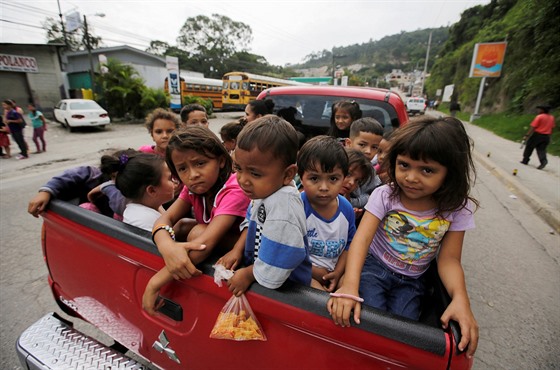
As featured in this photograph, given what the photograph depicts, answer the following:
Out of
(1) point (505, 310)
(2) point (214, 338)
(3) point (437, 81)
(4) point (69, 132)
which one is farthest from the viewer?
(3) point (437, 81)

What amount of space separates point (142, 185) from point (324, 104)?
2598 millimetres

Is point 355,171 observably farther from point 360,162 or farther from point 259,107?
point 259,107

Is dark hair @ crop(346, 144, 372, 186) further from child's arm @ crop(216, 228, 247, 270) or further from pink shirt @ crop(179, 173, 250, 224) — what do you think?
child's arm @ crop(216, 228, 247, 270)

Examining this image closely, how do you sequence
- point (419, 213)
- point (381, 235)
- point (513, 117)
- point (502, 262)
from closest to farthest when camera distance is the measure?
point (419, 213) < point (381, 235) < point (502, 262) < point (513, 117)

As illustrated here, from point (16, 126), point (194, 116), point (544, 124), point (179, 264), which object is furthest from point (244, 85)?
point (179, 264)

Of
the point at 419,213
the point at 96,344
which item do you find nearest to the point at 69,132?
the point at 96,344

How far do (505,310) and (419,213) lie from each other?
7.35 feet

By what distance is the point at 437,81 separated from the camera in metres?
44.2

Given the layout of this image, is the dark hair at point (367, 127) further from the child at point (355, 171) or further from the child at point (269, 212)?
the child at point (269, 212)

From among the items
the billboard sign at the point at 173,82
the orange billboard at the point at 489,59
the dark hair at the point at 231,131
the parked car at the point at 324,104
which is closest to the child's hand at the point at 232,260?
the dark hair at the point at 231,131

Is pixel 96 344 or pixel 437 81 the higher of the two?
pixel 437 81

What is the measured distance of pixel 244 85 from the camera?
23109 millimetres

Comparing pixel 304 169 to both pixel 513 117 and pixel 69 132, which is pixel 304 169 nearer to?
pixel 69 132

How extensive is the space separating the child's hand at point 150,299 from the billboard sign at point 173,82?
64.1 ft
